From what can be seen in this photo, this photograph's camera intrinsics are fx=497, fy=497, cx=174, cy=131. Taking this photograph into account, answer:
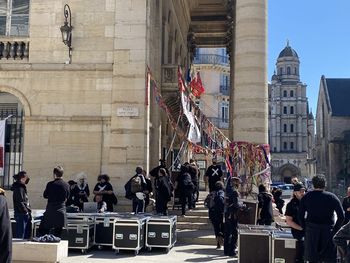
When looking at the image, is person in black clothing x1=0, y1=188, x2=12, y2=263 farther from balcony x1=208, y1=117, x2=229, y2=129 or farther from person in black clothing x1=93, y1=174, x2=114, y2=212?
balcony x1=208, y1=117, x2=229, y2=129

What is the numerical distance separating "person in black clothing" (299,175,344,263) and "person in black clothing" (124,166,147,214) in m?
6.28

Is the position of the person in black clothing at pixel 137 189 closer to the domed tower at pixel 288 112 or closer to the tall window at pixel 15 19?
the tall window at pixel 15 19

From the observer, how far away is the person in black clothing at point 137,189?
13164 mm

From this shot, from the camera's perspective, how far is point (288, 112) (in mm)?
109562

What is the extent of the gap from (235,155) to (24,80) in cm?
Answer: 702

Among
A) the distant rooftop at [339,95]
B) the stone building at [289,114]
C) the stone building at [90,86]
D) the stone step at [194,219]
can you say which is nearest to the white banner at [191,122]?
the stone building at [90,86]

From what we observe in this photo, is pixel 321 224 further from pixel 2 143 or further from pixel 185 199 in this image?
pixel 2 143

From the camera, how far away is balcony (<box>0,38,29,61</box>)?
52.2ft

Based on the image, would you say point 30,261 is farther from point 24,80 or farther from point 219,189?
point 24,80

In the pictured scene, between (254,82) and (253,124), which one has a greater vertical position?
(254,82)

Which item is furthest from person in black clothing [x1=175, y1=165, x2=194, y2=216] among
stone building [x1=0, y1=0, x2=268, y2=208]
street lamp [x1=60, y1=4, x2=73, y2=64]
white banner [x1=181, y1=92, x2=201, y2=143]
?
street lamp [x1=60, y1=4, x2=73, y2=64]

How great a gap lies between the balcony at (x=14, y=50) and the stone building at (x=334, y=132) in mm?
47719

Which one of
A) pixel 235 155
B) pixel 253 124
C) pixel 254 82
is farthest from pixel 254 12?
pixel 235 155

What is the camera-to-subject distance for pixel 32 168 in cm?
1538
